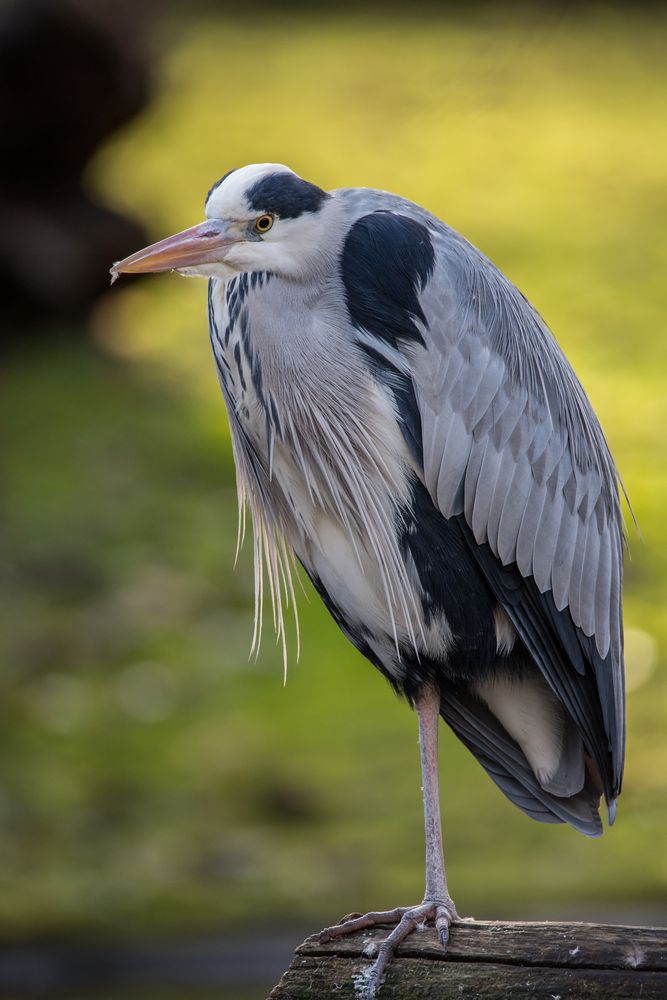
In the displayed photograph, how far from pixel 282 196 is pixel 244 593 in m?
5.37

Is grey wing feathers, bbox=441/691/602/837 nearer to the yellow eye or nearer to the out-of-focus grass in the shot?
the yellow eye

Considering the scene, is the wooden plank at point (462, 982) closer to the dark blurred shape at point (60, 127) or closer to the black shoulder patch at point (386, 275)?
the black shoulder patch at point (386, 275)

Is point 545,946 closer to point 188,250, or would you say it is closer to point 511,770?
point 511,770

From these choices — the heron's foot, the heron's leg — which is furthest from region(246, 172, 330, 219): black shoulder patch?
the heron's foot

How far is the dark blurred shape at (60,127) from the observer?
363 inches

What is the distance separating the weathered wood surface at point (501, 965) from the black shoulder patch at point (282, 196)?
1299 mm

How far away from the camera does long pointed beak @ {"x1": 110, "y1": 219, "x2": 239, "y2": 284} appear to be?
2.80m

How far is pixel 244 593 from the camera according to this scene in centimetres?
812

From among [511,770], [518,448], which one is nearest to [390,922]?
[511,770]

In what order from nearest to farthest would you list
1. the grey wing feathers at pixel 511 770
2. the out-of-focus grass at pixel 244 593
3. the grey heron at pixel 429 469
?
the grey heron at pixel 429 469
the grey wing feathers at pixel 511 770
the out-of-focus grass at pixel 244 593

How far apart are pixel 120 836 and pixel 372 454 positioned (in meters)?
3.85

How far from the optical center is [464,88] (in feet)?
13.7

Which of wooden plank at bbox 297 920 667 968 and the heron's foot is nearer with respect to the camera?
wooden plank at bbox 297 920 667 968

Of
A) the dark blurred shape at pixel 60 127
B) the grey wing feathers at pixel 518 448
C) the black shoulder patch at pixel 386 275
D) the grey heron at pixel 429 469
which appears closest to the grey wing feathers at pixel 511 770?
the grey heron at pixel 429 469
